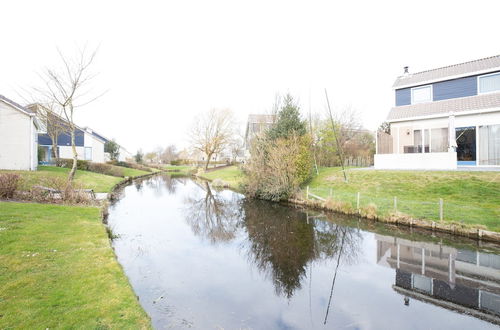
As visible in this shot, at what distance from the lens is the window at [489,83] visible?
1650 cm

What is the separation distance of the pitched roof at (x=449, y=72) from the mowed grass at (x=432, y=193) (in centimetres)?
781

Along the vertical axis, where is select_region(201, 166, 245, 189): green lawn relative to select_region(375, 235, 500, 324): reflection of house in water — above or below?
above

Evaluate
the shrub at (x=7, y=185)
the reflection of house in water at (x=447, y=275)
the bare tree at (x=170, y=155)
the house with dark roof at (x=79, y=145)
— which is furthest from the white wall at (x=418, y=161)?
the bare tree at (x=170, y=155)

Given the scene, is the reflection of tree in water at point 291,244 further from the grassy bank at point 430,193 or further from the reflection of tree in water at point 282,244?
the grassy bank at point 430,193

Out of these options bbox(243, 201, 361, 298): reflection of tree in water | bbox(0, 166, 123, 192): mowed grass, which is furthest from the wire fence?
bbox(0, 166, 123, 192): mowed grass

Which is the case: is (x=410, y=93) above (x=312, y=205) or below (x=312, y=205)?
above

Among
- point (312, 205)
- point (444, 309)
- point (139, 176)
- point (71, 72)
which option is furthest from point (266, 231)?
point (139, 176)

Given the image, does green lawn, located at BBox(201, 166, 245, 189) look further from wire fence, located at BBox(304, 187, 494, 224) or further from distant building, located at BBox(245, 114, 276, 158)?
wire fence, located at BBox(304, 187, 494, 224)

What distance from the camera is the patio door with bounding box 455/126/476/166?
1628cm

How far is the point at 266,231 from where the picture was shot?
1146 cm

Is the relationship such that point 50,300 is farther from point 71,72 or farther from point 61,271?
point 71,72

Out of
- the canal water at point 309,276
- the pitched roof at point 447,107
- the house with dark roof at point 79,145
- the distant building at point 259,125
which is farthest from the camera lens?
the house with dark roof at point 79,145

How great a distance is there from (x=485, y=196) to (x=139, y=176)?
39380 millimetres

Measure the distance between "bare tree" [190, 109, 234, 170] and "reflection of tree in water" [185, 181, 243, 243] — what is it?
25825 millimetres
